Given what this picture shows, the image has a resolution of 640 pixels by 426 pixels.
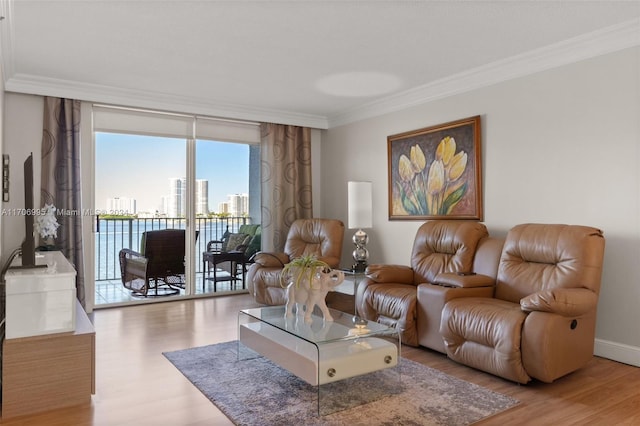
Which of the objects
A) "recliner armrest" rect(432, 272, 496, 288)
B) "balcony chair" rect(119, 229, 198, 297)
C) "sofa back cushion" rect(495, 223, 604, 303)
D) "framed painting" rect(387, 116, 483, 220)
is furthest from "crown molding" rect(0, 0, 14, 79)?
"sofa back cushion" rect(495, 223, 604, 303)

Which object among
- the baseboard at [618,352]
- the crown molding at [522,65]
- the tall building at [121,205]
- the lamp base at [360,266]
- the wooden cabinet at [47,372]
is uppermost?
the crown molding at [522,65]

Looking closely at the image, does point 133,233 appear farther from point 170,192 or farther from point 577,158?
point 577,158

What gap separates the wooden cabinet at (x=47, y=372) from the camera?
97.0 inches

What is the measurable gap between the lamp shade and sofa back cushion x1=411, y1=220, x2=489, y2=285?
0.84 meters

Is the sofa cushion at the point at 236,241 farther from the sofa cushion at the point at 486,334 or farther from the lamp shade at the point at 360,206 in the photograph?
the sofa cushion at the point at 486,334

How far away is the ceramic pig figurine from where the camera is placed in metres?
3.00

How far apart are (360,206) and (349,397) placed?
2776mm

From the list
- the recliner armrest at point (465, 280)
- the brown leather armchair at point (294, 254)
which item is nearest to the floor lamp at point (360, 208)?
the brown leather armchair at point (294, 254)

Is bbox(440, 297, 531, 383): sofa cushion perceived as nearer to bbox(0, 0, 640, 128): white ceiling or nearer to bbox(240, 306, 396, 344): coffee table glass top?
bbox(240, 306, 396, 344): coffee table glass top

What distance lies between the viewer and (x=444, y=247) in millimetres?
4176

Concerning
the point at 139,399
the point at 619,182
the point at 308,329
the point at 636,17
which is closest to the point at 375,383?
the point at 308,329

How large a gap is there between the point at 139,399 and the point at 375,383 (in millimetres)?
1431

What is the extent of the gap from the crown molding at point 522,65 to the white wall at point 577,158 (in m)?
0.06

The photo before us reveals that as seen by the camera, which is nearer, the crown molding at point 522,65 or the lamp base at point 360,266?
the crown molding at point 522,65
